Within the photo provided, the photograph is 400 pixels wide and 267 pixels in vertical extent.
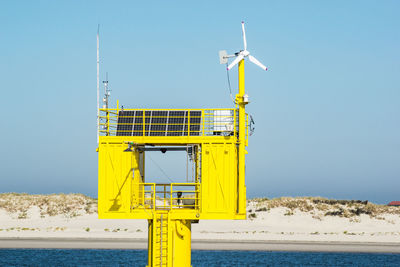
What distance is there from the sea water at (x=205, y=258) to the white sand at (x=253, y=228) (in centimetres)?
931

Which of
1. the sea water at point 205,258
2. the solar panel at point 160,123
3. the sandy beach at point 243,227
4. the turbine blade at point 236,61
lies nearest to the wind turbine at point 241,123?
the turbine blade at point 236,61

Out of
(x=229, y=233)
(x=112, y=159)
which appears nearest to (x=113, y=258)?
(x=229, y=233)

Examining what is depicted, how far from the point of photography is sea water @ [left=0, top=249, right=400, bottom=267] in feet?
201

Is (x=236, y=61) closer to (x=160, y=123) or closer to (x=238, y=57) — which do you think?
(x=238, y=57)

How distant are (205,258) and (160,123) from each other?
3722 cm

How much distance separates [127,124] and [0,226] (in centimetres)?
6410

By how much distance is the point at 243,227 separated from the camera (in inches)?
3290

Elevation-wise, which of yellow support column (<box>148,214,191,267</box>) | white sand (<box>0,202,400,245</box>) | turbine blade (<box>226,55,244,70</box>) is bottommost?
white sand (<box>0,202,400,245</box>)

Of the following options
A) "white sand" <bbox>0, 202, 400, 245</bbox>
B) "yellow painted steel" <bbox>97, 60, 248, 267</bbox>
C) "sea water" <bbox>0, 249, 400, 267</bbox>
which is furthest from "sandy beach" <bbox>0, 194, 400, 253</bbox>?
"yellow painted steel" <bbox>97, 60, 248, 267</bbox>

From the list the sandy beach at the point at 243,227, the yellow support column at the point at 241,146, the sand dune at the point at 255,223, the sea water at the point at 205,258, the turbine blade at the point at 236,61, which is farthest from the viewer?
the sand dune at the point at 255,223

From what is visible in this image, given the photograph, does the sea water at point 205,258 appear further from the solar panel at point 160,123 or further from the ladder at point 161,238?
the solar panel at point 160,123

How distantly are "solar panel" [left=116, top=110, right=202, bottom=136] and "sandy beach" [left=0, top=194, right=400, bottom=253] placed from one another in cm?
4310

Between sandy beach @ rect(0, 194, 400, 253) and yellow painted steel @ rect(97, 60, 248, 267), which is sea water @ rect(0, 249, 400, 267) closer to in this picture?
sandy beach @ rect(0, 194, 400, 253)

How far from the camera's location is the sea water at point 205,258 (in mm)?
61344
